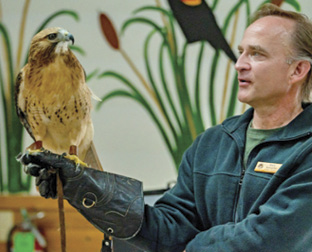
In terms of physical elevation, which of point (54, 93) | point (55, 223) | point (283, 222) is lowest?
point (55, 223)

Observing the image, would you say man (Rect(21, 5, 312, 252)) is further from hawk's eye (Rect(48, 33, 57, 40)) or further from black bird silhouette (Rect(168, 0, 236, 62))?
black bird silhouette (Rect(168, 0, 236, 62))

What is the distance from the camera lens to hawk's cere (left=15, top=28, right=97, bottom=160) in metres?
1.32

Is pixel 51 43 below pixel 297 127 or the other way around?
the other way around

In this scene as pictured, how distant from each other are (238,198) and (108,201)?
1.21 feet

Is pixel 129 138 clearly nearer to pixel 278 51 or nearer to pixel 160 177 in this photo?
pixel 160 177

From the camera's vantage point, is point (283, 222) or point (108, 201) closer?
point (283, 222)

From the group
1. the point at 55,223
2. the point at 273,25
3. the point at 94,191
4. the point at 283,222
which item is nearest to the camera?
the point at 283,222

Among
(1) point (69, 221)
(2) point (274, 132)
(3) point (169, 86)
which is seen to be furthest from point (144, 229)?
(3) point (169, 86)

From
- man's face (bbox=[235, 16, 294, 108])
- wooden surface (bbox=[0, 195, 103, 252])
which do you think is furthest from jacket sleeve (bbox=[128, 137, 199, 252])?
wooden surface (bbox=[0, 195, 103, 252])

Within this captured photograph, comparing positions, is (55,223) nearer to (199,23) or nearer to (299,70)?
(199,23)

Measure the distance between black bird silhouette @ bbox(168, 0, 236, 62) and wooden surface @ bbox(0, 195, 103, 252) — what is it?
1.13 m

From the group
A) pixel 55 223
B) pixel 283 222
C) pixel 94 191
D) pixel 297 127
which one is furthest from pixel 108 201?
pixel 55 223

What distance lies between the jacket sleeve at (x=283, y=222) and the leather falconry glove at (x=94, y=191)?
257 mm

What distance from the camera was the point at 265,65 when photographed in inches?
51.3
